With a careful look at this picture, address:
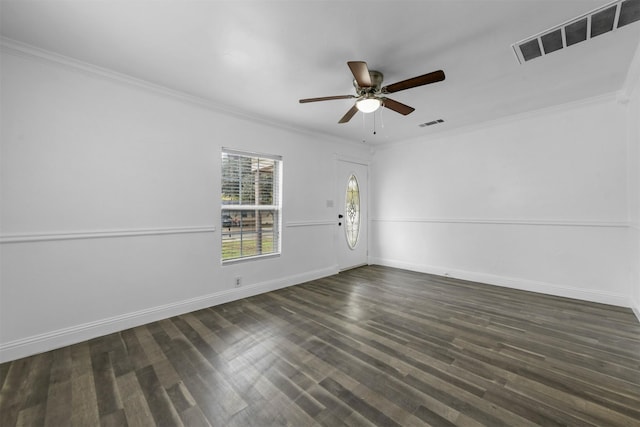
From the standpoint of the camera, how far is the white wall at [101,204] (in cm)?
223

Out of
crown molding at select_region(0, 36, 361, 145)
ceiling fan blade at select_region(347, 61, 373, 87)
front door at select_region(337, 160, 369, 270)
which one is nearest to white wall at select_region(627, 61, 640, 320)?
ceiling fan blade at select_region(347, 61, 373, 87)

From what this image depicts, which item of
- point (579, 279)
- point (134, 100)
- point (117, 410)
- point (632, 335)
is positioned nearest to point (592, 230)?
point (579, 279)

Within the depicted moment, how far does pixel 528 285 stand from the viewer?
3908 millimetres

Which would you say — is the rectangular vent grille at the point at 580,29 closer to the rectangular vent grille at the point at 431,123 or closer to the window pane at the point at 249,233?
the rectangular vent grille at the point at 431,123

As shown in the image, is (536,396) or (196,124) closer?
(536,396)

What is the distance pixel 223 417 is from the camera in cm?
157

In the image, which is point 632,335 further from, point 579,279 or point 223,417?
point 223,417

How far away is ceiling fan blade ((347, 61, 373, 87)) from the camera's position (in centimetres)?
190

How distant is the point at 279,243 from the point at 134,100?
8.38 feet

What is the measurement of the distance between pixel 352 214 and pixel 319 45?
3.68m

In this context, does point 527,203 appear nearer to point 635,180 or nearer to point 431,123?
point 635,180

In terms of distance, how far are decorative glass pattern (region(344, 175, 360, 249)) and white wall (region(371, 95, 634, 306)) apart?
0.82 m

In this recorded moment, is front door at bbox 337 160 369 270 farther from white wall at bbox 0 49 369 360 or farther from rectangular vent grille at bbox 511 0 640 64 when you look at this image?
rectangular vent grille at bbox 511 0 640 64

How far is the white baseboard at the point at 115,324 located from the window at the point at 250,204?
0.49 metres
